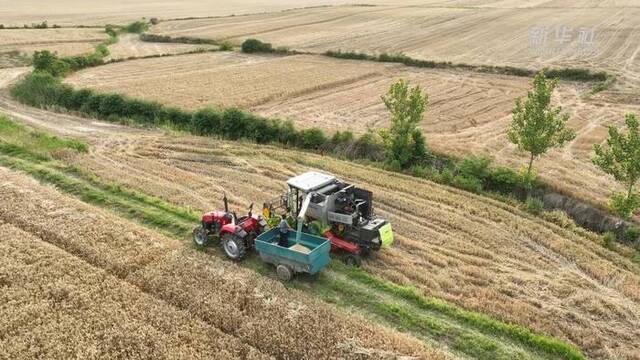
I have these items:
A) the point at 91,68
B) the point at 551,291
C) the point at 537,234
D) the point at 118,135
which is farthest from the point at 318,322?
the point at 91,68

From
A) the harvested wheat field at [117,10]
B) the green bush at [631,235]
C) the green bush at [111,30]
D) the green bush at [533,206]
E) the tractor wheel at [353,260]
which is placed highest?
the harvested wheat field at [117,10]

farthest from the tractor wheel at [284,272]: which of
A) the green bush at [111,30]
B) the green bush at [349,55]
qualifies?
the green bush at [111,30]

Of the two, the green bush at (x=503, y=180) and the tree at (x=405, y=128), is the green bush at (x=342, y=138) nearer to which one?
the tree at (x=405, y=128)

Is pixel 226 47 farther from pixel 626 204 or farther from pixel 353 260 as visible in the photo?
pixel 626 204

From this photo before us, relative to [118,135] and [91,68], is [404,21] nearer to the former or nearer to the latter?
[91,68]

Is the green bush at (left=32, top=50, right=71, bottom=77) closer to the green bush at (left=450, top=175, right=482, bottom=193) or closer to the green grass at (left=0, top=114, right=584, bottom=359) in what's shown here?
the green grass at (left=0, top=114, right=584, bottom=359)

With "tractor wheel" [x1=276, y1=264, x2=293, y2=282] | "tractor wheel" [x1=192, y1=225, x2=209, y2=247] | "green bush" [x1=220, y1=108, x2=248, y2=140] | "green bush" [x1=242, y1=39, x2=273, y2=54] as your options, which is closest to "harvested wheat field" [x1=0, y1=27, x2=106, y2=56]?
"green bush" [x1=242, y1=39, x2=273, y2=54]
